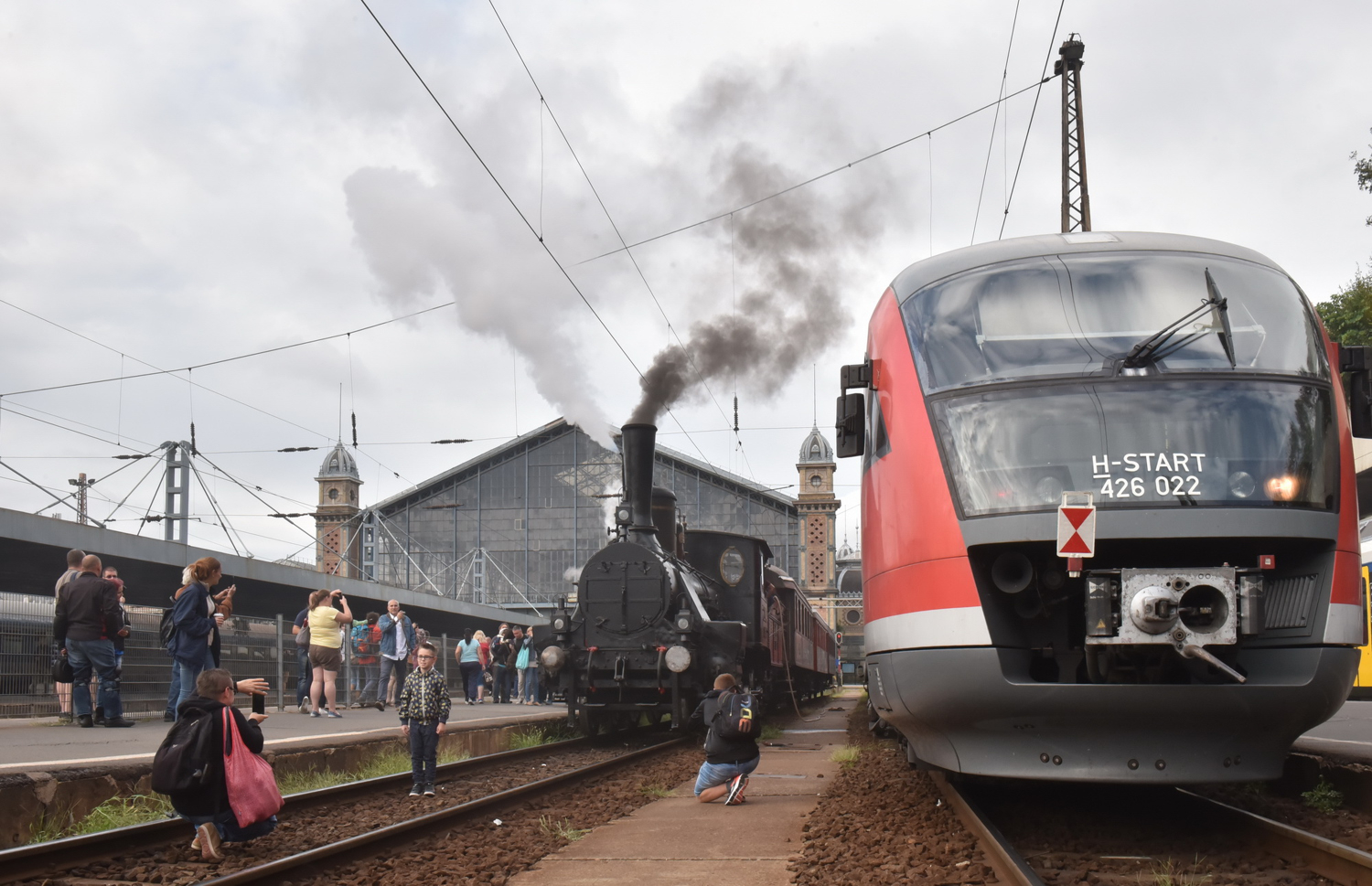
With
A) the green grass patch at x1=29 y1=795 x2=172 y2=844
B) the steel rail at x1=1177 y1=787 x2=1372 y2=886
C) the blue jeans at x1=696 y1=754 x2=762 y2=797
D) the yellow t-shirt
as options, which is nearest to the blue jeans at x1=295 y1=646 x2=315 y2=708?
the yellow t-shirt

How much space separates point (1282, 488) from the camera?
5828mm

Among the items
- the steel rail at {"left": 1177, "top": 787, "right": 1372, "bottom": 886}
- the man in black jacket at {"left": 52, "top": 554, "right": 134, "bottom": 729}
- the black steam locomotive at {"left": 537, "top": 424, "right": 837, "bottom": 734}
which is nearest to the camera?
the steel rail at {"left": 1177, "top": 787, "right": 1372, "bottom": 886}

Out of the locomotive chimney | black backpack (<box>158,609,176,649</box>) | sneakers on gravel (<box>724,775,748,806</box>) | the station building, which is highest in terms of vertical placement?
the station building

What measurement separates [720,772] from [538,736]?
20.4ft

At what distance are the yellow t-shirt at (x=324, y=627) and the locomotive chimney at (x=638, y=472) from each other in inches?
150

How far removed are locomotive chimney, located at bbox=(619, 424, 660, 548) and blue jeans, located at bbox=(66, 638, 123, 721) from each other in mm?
6283

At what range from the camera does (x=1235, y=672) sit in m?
5.50

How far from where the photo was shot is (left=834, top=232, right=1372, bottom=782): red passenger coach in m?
5.68

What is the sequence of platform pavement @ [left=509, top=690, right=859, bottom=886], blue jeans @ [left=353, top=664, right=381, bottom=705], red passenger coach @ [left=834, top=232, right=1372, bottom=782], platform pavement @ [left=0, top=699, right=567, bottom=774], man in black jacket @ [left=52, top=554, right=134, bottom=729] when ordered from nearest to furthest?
red passenger coach @ [left=834, top=232, right=1372, bottom=782]
platform pavement @ [left=509, top=690, right=859, bottom=886]
platform pavement @ [left=0, top=699, right=567, bottom=774]
man in black jacket @ [left=52, top=554, right=134, bottom=729]
blue jeans @ [left=353, top=664, right=381, bottom=705]

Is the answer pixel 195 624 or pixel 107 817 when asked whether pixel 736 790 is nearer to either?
pixel 107 817

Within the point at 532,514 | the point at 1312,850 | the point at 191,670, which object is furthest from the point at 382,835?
the point at 532,514

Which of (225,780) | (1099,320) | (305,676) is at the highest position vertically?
(1099,320)

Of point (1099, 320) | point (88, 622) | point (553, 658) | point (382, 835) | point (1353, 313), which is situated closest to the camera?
point (1099, 320)

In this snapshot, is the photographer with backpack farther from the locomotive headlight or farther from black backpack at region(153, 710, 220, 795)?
the locomotive headlight
